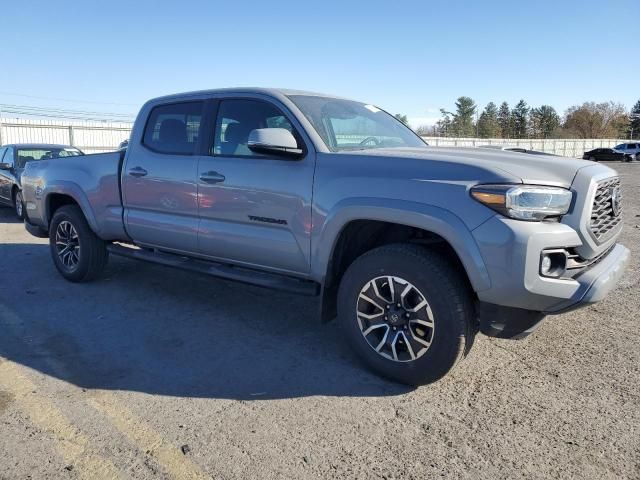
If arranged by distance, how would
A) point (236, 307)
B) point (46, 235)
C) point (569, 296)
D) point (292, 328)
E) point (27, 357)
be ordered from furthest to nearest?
point (46, 235) → point (236, 307) → point (292, 328) → point (27, 357) → point (569, 296)

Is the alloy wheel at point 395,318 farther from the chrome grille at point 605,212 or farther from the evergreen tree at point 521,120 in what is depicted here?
the evergreen tree at point 521,120

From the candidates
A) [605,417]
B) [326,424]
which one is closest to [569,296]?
[605,417]

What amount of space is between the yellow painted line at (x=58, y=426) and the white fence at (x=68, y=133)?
20275mm

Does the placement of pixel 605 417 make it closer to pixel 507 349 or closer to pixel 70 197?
pixel 507 349

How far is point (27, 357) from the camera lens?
388 cm

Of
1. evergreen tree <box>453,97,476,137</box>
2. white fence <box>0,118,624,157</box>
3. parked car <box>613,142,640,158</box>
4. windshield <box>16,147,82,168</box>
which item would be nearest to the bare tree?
evergreen tree <box>453,97,476,137</box>

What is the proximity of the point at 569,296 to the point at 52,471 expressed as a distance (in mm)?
2833

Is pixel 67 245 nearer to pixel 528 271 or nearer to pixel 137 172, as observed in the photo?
pixel 137 172

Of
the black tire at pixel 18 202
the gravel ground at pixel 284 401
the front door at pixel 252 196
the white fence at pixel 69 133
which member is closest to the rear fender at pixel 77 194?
the gravel ground at pixel 284 401

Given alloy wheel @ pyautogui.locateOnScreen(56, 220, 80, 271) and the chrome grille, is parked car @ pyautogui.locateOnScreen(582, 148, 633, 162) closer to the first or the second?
the chrome grille

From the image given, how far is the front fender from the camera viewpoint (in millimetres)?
3018

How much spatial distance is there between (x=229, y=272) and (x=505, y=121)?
100060 millimetres

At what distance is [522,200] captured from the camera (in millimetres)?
2939

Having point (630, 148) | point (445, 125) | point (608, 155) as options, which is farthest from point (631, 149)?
point (445, 125)
